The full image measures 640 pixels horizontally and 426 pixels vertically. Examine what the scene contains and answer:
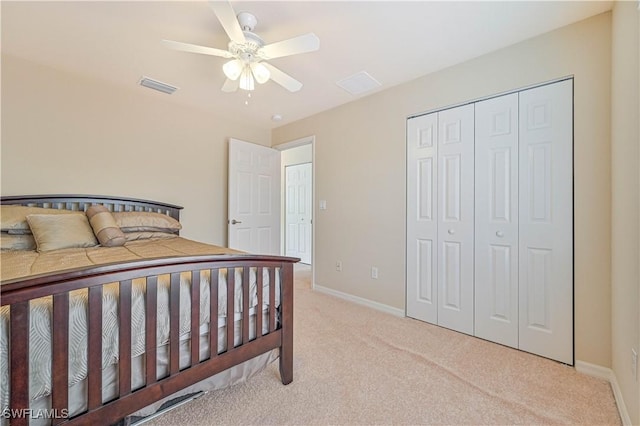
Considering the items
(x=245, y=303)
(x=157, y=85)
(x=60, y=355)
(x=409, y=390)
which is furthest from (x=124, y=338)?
(x=157, y=85)

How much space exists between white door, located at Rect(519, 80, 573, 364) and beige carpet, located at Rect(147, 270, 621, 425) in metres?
0.21

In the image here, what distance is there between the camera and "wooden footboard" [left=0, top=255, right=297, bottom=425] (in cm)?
81

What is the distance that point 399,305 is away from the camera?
9.00ft

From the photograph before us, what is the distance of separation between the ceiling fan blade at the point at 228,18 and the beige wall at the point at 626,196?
1949 millimetres

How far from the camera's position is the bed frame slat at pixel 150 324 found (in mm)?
1072

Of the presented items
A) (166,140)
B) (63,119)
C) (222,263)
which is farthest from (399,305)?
(63,119)

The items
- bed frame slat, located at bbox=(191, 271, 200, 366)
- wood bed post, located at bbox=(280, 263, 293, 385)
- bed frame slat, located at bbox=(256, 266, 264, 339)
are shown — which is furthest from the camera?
wood bed post, located at bbox=(280, 263, 293, 385)

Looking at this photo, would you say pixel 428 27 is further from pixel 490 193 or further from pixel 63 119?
pixel 63 119

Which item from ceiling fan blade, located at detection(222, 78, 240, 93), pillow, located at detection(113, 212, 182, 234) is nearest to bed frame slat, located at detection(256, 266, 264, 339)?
ceiling fan blade, located at detection(222, 78, 240, 93)

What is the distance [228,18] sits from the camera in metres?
1.47

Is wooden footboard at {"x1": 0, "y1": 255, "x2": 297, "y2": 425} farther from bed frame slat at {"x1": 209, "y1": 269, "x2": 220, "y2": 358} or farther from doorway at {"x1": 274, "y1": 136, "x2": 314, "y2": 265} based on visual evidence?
doorway at {"x1": 274, "y1": 136, "x2": 314, "y2": 265}

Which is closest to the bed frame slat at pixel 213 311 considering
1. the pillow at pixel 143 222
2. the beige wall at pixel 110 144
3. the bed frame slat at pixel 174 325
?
the bed frame slat at pixel 174 325

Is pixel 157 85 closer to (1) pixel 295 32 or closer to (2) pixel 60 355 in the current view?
(1) pixel 295 32

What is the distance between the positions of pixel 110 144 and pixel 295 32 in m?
2.24
